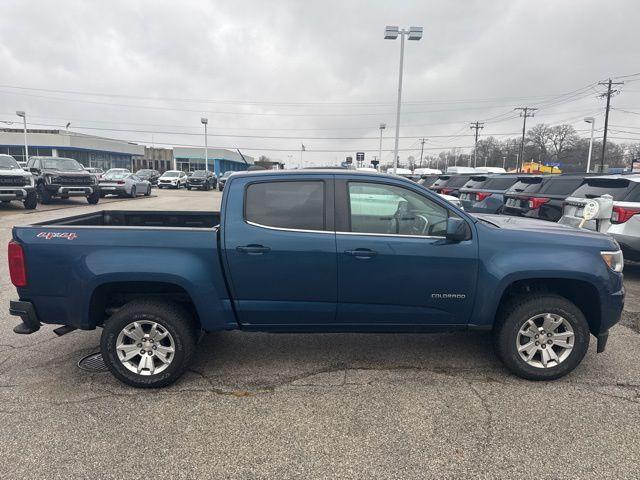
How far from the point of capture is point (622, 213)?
662 cm

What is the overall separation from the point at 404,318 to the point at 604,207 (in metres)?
4.76

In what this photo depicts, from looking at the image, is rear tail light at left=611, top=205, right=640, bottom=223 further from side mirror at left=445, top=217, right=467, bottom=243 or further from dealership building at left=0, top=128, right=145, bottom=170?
dealership building at left=0, top=128, right=145, bottom=170

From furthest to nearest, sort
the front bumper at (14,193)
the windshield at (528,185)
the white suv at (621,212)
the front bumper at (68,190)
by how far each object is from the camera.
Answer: the front bumper at (68,190) < the front bumper at (14,193) < the windshield at (528,185) < the white suv at (621,212)

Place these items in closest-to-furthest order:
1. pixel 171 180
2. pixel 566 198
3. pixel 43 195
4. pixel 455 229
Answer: pixel 455 229 < pixel 566 198 < pixel 43 195 < pixel 171 180

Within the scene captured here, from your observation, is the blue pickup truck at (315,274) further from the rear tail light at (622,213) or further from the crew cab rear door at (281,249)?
the rear tail light at (622,213)

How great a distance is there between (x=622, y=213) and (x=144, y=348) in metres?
7.05

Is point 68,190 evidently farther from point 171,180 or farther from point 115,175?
point 171,180

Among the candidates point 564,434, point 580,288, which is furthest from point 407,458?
point 580,288

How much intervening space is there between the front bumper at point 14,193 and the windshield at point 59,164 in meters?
3.04

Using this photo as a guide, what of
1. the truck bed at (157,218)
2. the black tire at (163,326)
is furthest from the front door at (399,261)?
the truck bed at (157,218)

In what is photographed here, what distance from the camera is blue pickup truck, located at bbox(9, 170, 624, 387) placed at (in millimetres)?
3422

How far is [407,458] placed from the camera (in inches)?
105

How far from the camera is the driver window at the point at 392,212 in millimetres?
3588

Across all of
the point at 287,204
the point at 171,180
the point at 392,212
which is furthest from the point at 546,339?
the point at 171,180
